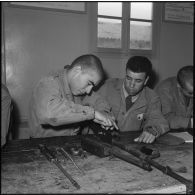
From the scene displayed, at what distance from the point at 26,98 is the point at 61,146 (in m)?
1.39

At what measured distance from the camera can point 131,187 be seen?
1.07 metres

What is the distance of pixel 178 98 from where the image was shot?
2764 mm

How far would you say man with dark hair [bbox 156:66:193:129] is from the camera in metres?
2.52

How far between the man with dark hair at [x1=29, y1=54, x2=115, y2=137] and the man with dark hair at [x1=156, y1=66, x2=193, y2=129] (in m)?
0.85

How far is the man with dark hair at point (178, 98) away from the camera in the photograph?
2.52m

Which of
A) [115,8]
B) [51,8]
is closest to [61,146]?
[51,8]

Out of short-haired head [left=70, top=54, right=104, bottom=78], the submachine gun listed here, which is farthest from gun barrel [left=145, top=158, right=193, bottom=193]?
short-haired head [left=70, top=54, right=104, bottom=78]

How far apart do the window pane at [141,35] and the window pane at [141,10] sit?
0.10m

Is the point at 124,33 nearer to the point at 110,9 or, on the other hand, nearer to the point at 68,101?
the point at 110,9

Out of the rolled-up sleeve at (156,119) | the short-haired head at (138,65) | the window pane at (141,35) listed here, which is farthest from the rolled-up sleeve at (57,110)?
the window pane at (141,35)

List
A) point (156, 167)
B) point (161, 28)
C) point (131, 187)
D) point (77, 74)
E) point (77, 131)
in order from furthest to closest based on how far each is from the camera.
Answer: point (161, 28) → point (77, 131) → point (77, 74) → point (156, 167) → point (131, 187)

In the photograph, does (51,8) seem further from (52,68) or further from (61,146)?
(61,146)

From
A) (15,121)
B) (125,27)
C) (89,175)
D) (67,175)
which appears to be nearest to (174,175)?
(89,175)

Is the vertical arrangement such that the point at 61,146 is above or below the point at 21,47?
below
